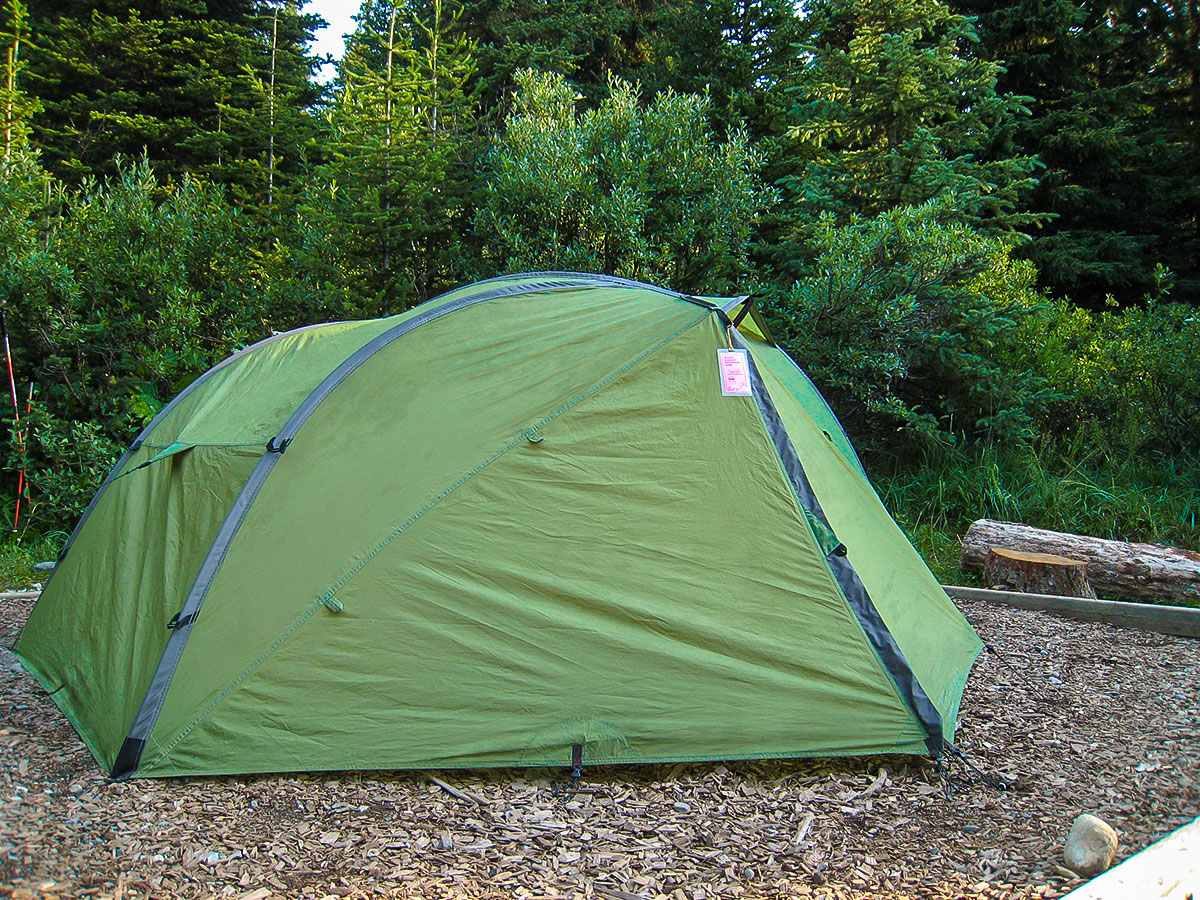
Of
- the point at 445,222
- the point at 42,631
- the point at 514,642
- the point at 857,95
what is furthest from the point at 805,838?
the point at 857,95

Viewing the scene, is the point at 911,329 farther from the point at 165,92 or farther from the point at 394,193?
the point at 165,92

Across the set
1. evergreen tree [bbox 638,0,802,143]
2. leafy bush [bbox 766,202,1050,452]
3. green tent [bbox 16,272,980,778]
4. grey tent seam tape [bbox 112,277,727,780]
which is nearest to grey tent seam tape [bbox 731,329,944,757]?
green tent [bbox 16,272,980,778]

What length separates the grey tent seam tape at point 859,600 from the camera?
2.57 meters

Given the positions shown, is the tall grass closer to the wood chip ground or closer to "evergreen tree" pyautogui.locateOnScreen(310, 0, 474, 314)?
the wood chip ground

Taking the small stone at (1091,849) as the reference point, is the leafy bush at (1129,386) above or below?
above

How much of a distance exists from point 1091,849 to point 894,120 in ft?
20.7

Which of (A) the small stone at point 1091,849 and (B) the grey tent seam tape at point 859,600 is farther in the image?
(B) the grey tent seam tape at point 859,600

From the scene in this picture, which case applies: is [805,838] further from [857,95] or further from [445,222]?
[857,95]

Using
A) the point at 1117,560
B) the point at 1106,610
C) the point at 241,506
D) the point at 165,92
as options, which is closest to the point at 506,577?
the point at 241,506

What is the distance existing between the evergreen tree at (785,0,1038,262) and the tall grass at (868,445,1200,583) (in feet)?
6.29

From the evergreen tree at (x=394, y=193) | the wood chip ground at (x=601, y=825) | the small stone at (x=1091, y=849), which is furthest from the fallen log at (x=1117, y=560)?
the evergreen tree at (x=394, y=193)

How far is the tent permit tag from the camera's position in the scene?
2.86m

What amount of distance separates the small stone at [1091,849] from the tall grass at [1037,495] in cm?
318

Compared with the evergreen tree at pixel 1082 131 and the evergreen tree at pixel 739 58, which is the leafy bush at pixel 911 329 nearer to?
the evergreen tree at pixel 739 58
